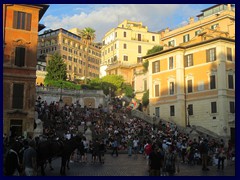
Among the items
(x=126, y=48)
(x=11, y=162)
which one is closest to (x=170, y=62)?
(x=11, y=162)

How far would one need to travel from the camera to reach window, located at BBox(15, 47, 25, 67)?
28.9 meters

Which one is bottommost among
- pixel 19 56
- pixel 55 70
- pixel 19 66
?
pixel 19 66

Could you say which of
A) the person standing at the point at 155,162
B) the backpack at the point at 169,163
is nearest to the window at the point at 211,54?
the backpack at the point at 169,163

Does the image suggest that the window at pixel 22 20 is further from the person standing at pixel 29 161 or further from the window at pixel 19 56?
the person standing at pixel 29 161

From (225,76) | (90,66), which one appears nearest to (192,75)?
(225,76)

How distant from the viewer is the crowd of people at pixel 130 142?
53.5ft

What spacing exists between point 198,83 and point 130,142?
61.6 feet

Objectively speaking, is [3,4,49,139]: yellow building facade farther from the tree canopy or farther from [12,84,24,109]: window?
the tree canopy

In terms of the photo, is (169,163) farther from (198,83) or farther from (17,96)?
(198,83)

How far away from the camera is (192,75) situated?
4228 centimetres

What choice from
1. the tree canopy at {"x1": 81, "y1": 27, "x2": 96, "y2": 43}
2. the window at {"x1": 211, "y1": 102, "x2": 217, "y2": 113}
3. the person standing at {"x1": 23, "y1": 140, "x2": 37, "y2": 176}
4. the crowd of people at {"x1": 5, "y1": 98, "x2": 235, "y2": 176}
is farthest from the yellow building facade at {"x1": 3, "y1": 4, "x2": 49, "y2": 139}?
the tree canopy at {"x1": 81, "y1": 27, "x2": 96, "y2": 43}

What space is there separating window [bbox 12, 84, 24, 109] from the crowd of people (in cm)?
293

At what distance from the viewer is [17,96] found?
28.6 metres

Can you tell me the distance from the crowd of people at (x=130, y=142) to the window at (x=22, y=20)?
7.87 metres
